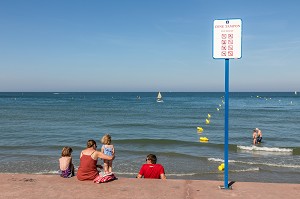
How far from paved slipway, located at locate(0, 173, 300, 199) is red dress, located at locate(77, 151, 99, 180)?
180 millimetres

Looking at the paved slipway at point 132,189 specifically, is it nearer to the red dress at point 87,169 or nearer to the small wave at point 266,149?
the red dress at point 87,169

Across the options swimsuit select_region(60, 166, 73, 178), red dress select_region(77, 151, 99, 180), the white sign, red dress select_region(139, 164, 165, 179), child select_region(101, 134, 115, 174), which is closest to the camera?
the white sign

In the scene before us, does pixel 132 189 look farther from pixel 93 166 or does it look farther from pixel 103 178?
pixel 93 166

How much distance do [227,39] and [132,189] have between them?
304cm

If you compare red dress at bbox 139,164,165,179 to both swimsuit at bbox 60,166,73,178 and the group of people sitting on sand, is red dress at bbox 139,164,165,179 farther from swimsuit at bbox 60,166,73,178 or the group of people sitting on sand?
swimsuit at bbox 60,166,73,178

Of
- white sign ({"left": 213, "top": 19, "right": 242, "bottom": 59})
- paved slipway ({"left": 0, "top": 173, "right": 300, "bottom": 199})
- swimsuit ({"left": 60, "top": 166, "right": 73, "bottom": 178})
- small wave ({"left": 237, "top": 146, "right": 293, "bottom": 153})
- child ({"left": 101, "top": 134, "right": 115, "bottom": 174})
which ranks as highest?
white sign ({"left": 213, "top": 19, "right": 242, "bottom": 59})

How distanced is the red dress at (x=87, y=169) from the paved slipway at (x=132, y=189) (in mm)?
180

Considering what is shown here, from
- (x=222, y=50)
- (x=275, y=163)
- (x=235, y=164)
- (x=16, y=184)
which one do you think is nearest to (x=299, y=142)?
(x=275, y=163)

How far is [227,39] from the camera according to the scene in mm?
5609

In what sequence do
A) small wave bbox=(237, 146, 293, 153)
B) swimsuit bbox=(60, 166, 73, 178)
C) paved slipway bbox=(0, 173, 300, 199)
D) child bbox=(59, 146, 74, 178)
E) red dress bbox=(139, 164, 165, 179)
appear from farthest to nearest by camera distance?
small wave bbox=(237, 146, 293, 153)
red dress bbox=(139, 164, 165, 179)
child bbox=(59, 146, 74, 178)
swimsuit bbox=(60, 166, 73, 178)
paved slipway bbox=(0, 173, 300, 199)

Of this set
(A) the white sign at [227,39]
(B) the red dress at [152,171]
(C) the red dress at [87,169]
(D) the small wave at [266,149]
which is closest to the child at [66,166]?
(C) the red dress at [87,169]

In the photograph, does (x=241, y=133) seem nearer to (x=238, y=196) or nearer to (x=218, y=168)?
(x=218, y=168)

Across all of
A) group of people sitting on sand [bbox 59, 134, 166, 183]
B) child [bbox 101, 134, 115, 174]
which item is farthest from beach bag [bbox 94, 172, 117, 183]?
child [bbox 101, 134, 115, 174]

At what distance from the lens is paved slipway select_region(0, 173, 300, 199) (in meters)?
5.13
